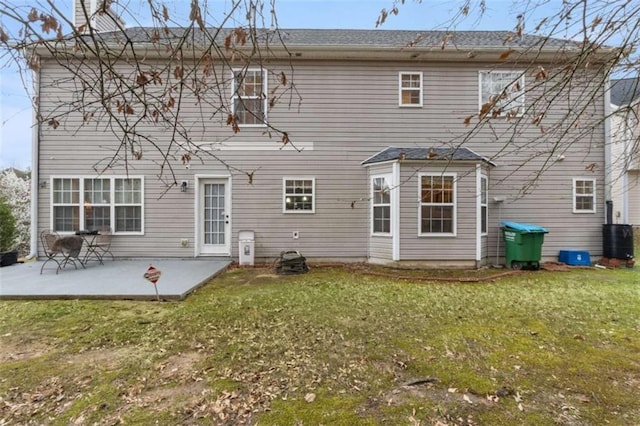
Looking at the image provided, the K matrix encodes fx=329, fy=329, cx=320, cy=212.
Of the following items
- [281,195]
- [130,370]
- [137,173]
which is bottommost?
[130,370]

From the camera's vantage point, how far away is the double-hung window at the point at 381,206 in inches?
324

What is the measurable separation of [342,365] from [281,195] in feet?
19.9

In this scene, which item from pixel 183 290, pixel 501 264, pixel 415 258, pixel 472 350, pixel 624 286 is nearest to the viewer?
pixel 472 350

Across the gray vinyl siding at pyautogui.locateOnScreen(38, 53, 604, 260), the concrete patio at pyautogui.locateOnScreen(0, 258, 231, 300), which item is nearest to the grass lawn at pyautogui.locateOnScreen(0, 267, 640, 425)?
the concrete patio at pyautogui.locateOnScreen(0, 258, 231, 300)

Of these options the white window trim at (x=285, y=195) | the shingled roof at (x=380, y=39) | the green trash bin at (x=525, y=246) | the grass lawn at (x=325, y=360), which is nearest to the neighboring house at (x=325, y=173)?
the white window trim at (x=285, y=195)

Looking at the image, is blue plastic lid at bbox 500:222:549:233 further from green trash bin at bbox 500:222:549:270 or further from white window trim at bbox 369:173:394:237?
white window trim at bbox 369:173:394:237

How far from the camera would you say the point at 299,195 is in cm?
872

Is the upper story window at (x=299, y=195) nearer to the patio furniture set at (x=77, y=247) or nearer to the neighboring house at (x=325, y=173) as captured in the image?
the neighboring house at (x=325, y=173)

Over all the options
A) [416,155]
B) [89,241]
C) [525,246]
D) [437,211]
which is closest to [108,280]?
[89,241]

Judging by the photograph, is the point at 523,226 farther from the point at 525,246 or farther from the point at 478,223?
the point at 478,223

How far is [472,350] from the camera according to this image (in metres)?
3.41

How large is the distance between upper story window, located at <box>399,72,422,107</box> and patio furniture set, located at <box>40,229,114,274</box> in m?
8.40

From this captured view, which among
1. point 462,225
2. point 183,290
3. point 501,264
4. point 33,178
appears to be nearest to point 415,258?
point 462,225

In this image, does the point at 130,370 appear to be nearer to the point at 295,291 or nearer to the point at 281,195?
the point at 295,291
